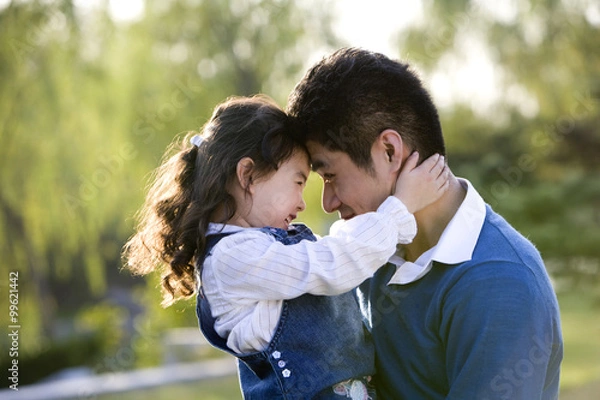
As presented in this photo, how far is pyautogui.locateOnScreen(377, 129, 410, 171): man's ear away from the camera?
2113mm

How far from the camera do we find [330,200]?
2.21 m

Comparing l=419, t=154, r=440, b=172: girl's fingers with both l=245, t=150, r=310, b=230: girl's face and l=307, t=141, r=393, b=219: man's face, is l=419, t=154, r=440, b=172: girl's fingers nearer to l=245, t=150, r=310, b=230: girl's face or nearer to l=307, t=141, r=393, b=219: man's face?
l=307, t=141, r=393, b=219: man's face

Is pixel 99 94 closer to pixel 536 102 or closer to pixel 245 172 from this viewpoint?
pixel 536 102

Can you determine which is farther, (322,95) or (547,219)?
(547,219)

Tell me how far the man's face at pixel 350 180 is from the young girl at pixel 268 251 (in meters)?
0.06

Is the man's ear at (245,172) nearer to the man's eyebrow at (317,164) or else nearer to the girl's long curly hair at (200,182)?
the girl's long curly hair at (200,182)

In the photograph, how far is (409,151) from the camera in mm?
2135

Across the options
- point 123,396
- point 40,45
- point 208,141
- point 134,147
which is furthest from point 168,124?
point 208,141

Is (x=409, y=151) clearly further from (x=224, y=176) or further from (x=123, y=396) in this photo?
(x=123, y=396)

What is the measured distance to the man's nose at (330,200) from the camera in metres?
2.20

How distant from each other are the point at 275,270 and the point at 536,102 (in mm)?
10691

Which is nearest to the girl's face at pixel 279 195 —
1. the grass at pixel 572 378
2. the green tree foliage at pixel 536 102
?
the grass at pixel 572 378

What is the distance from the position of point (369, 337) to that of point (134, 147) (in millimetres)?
7776

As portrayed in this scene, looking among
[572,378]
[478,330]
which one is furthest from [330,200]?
[572,378]
